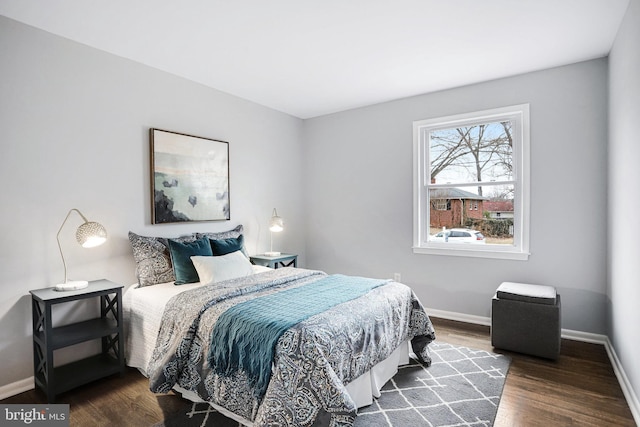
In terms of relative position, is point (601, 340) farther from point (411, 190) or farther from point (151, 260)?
point (151, 260)

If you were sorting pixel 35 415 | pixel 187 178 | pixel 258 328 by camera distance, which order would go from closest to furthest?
pixel 258 328
pixel 35 415
pixel 187 178

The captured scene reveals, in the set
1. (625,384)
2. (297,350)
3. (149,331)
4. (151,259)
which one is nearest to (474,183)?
(625,384)

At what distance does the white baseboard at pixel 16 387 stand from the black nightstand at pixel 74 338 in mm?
48

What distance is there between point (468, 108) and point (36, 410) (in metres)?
4.46

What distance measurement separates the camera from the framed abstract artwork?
3348mm

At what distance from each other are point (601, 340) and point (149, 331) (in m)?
3.87

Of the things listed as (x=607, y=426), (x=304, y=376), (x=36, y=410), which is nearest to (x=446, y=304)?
(x=607, y=426)

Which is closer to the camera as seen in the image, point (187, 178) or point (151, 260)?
point (151, 260)

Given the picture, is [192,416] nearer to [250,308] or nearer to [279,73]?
[250,308]

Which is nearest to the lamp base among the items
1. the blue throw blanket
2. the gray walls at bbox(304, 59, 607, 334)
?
the blue throw blanket

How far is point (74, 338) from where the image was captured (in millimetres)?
2479

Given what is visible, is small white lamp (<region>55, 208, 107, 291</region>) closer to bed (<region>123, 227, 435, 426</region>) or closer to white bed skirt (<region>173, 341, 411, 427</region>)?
bed (<region>123, 227, 435, 426</region>)

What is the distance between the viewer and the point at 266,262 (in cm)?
403

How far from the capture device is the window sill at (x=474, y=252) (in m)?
3.61
